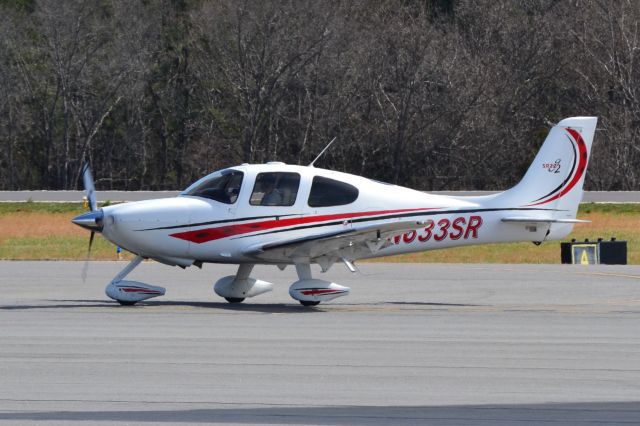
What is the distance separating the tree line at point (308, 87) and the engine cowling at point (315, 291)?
120 feet

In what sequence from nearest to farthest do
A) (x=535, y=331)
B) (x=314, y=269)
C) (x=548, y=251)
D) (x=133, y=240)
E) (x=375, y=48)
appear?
(x=535, y=331), (x=133, y=240), (x=314, y=269), (x=548, y=251), (x=375, y=48)

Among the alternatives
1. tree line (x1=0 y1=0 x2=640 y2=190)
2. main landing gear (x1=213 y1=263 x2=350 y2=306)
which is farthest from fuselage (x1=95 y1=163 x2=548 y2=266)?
tree line (x1=0 y1=0 x2=640 y2=190)

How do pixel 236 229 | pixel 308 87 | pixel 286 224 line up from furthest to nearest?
pixel 308 87, pixel 286 224, pixel 236 229

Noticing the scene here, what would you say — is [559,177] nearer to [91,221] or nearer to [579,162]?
[579,162]

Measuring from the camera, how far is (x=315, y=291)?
1578 cm

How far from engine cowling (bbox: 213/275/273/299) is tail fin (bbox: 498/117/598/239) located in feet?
12.8

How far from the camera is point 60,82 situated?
5431 cm

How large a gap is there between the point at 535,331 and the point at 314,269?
1088 cm

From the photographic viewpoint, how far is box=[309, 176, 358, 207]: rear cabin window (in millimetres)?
16406

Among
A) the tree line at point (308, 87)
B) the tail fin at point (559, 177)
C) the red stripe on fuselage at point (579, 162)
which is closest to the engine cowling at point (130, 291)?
the tail fin at point (559, 177)

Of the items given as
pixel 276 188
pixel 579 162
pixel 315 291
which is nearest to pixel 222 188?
pixel 276 188

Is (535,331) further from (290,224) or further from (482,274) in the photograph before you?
(482,274)

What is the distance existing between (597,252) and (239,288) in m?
11.6

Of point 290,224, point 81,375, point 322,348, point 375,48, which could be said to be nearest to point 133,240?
point 290,224
